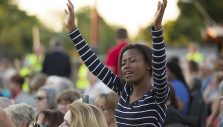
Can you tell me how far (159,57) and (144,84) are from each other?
41 centimetres

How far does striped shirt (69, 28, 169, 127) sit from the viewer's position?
6.25 metres

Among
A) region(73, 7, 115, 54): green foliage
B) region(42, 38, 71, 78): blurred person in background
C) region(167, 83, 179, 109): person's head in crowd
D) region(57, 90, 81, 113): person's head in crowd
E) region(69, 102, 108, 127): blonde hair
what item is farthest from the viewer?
region(73, 7, 115, 54): green foliage

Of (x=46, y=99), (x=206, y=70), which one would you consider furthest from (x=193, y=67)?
(x=46, y=99)

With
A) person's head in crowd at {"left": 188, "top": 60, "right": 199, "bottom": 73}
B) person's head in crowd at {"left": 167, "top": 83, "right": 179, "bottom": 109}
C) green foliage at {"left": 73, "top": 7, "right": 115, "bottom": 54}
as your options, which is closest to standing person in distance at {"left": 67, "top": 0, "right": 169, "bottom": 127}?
person's head in crowd at {"left": 167, "top": 83, "right": 179, "bottom": 109}

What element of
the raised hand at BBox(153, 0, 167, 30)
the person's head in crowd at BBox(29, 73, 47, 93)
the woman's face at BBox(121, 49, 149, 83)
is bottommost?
the person's head in crowd at BBox(29, 73, 47, 93)

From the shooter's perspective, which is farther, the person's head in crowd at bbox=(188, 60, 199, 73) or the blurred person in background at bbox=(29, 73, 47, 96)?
the person's head in crowd at bbox=(188, 60, 199, 73)

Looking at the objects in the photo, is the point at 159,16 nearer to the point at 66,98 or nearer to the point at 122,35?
the point at 66,98

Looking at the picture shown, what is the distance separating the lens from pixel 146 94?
6520 millimetres

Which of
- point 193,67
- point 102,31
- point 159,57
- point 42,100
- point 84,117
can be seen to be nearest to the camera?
point 84,117

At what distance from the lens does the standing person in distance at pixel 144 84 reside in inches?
245

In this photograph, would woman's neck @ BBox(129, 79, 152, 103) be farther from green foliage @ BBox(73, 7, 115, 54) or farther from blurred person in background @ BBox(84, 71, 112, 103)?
green foliage @ BBox(73, 7, 115, 54)

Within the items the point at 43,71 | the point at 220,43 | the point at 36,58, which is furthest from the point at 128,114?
the point at 220,43

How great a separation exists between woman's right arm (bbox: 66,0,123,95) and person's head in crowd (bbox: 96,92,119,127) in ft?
2.59

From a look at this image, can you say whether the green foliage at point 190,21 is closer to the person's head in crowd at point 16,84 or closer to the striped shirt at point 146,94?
the person's head in crowd at point 16,84
